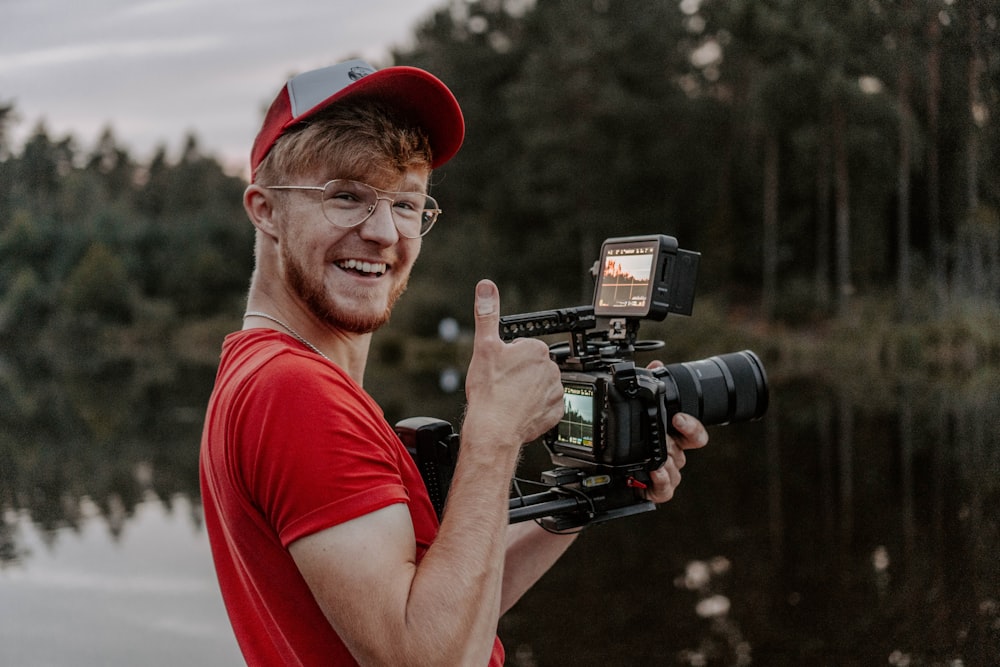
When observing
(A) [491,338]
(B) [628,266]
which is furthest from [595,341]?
(A) [491,338]

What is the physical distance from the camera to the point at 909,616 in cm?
502

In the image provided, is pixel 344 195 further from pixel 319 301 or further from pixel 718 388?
pixel 718 388

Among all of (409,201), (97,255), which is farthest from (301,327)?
(97,255)

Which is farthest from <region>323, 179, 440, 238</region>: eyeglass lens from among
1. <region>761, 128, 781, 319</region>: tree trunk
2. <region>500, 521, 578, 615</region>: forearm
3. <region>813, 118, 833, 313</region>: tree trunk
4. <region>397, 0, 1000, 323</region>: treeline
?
<region>761, 128, 781, 319</region>: tree trunk

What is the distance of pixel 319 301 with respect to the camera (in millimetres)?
1444

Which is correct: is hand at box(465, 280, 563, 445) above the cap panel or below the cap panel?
below

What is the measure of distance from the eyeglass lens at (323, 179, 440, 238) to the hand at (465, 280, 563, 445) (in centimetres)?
22

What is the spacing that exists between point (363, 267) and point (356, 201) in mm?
103

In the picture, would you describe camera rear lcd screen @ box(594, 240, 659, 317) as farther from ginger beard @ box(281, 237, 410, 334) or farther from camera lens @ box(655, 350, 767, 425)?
ginger beard @ box(281, 237, 410, 334)

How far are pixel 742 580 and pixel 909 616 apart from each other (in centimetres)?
100

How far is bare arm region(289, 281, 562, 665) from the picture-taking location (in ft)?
3.69

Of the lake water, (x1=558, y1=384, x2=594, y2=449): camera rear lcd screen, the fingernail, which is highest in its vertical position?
the fingernail

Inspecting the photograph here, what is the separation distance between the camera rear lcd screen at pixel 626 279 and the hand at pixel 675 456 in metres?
0.25

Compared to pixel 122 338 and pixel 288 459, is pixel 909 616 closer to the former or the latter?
pixel 288 459
